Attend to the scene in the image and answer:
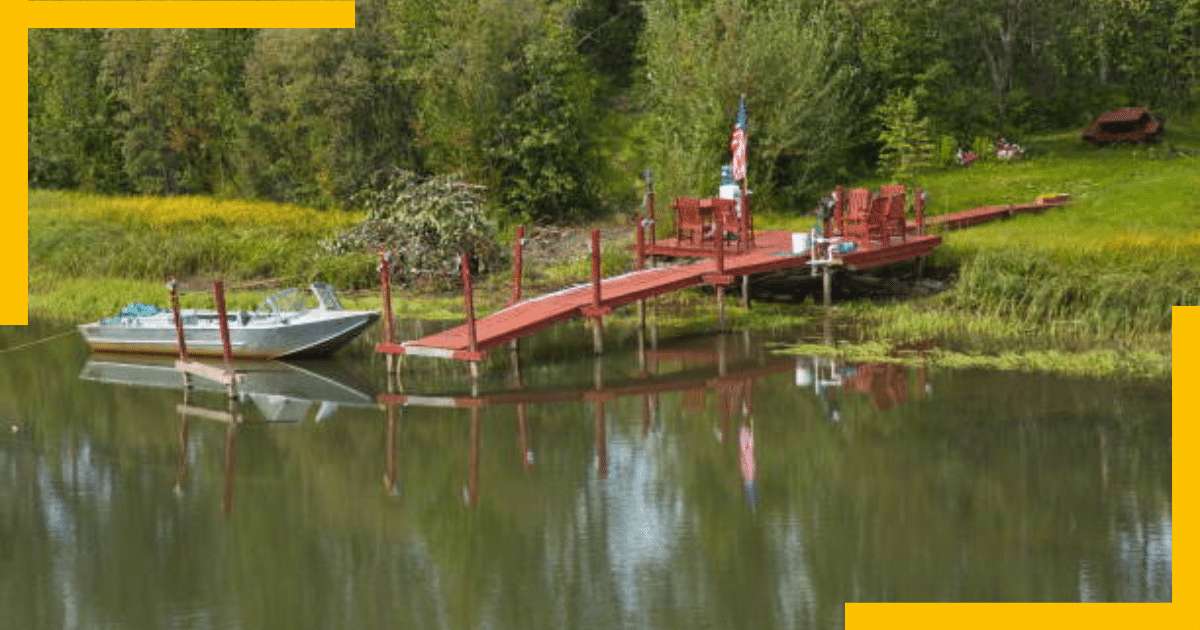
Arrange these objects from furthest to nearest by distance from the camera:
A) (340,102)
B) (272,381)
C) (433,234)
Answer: (340,102), (433,234), (272,381)

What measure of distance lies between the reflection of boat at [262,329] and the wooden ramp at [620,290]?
7.18ft

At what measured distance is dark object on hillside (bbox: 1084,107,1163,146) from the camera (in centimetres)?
3909

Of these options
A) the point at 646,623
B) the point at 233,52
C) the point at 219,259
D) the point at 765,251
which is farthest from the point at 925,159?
the point at 646,623

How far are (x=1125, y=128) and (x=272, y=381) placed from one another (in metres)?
22.1

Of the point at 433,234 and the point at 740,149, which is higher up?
the point at 740,149

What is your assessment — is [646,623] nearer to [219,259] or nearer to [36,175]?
[219,259]

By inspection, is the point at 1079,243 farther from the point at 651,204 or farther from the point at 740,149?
the point at 651,204

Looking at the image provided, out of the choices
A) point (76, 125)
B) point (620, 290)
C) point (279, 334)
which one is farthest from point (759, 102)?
point (76, 125)

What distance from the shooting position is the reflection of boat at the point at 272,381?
962 inches

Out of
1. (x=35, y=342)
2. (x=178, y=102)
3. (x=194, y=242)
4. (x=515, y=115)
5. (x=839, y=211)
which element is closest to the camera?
(x=35, y=342)

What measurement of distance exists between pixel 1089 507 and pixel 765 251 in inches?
514

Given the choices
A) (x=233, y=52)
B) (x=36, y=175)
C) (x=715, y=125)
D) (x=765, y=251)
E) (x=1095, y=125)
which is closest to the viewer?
(x=765, y=251)

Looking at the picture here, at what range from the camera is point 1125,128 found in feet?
129

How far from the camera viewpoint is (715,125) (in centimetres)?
3631
